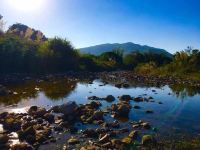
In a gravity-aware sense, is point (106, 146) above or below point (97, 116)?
below

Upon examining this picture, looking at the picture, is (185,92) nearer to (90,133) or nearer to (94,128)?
(94,128)

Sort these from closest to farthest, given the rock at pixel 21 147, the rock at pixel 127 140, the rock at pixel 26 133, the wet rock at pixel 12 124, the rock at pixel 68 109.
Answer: the rock at pixel 21 147 < the rock at pixel 127 140 < the rock at pixel 26 133 < the wet rock at pixel 12 124 < the rock at pixel 68 109

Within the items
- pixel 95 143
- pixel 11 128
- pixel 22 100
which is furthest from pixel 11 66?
pixel 95 143

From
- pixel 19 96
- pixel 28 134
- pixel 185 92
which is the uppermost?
pixel 19 96

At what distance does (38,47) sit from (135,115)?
4739 centimetres

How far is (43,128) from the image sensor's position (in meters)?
17.4

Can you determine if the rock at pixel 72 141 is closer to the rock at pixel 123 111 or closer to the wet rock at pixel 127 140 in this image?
the wet rock at pixel 127 140

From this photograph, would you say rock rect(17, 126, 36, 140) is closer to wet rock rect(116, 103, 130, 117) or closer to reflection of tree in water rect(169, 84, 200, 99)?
wet rock rect(116, 103, 130, 117)

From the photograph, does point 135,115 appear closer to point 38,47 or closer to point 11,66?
point 11,66

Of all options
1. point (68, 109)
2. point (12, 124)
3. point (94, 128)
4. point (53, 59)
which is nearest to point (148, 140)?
point (94, 128)

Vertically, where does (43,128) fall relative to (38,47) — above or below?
below

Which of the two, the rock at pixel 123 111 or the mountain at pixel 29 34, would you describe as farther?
the mountain at pixel 29 34

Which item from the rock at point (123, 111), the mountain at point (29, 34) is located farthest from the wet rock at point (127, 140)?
the mountain at point (29, 34)

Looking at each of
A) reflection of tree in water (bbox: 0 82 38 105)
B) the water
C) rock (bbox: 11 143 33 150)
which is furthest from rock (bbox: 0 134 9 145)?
reflection of tree in water (bbox: 0 82 38 105)
